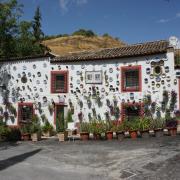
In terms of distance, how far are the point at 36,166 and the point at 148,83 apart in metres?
11.0

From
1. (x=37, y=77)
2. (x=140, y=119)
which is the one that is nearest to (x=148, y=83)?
(x=140, y=119)

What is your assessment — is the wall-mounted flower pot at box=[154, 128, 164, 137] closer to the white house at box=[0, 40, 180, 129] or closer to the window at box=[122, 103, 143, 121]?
the white house at box=[0, 40, 180, 129]

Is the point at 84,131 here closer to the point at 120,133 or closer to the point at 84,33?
the point at 120,133

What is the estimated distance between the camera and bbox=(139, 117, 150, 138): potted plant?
19.1 metres

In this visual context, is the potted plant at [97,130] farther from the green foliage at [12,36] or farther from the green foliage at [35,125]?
the green foliage at [12,36]

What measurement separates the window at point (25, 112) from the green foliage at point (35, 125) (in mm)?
710

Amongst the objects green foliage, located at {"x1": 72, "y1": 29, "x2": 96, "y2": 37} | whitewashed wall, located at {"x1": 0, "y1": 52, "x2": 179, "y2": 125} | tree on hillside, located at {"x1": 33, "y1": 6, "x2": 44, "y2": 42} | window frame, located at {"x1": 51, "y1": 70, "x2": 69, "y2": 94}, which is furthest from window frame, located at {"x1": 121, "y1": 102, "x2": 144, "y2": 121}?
green foliage, located at {"x1": 72, "y1": 29, "x2": 96, "y2": 37}

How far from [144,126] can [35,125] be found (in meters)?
7.51

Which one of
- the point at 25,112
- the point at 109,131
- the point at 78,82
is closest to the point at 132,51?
the point at 78,82

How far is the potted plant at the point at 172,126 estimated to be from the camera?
18.9 meters

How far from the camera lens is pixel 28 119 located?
81.7ft

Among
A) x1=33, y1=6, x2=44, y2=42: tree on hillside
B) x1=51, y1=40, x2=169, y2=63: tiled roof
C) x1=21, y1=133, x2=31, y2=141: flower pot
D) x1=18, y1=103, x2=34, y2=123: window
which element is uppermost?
x1=33, y1=6, x2=44, y2=42: tree on hillside

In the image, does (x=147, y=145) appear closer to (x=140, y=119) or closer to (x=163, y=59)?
(x=140, y=119)

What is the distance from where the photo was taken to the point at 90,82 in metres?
23.2
